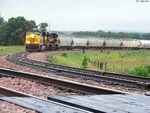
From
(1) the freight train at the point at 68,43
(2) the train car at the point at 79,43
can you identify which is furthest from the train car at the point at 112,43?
(2) the train car at the point at 79,43

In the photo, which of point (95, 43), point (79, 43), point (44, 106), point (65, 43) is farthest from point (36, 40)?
point (44, 106)

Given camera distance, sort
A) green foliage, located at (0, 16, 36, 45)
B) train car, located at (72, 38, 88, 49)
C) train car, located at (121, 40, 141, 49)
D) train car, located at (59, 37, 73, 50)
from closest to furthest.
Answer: train car, located at (59, 37, 73, 50)
train car, located at (72, 38, 88, 49)
train car, located at (121, 40, 141, 49)
green foliage, located at (0, 16, 36, 45)

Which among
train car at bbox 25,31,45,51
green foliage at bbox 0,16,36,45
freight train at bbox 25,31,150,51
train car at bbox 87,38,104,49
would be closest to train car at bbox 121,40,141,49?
freight train at bbox 25,31,150,51

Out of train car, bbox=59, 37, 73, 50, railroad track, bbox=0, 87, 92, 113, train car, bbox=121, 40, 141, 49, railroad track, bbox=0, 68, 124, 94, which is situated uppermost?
railroad track, bbox=0, 87, 92, 113

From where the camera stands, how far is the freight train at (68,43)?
Result: 51.6 metres

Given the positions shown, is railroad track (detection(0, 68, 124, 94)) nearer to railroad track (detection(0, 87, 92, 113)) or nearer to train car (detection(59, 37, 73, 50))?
railroad track (detection(0, 87, 92, 113))

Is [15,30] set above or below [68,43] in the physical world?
above

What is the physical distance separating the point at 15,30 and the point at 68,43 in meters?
30.0

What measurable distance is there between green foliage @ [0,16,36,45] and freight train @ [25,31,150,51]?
66.6 ft

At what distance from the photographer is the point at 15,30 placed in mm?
98625

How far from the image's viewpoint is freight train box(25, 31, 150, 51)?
51562mm

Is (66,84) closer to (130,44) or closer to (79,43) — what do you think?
(79,43)

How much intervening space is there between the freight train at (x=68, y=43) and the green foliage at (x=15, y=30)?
66.6ft

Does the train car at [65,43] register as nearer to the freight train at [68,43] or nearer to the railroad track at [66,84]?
the freight train at [68,43]
